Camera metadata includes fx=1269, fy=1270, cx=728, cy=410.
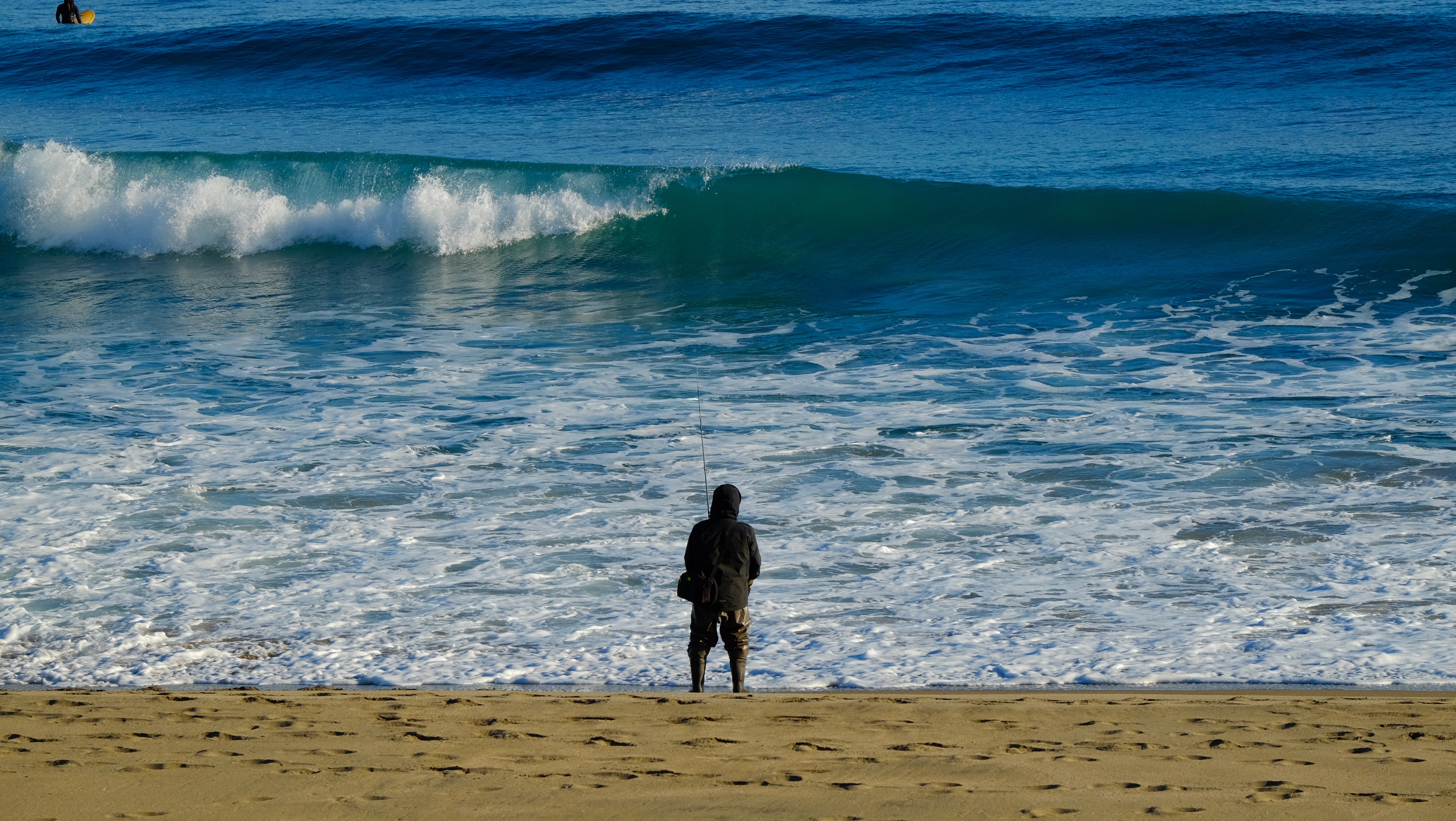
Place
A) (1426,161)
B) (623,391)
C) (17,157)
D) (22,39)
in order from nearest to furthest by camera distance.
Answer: (623,391) → (1426,161) → (17,157) → (22,39)

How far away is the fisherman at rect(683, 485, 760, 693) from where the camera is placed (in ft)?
17.6

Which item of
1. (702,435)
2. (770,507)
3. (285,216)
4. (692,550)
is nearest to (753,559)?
(692,550)

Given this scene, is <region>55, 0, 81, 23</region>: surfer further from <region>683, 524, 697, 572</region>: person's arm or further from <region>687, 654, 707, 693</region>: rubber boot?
<region>687, 654, 707, 693</region>: rubber boot

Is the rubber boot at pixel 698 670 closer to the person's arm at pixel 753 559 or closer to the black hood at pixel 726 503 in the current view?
the person's arm at pixel 753 559

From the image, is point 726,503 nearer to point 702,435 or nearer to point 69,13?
point 702,435

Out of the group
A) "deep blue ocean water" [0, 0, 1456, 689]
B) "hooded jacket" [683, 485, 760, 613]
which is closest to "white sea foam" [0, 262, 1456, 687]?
"deep blue ocean water" [0, 0, 1456, 689]

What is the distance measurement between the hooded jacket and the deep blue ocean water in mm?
595

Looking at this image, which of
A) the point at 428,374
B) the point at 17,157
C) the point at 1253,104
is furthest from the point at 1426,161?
the point at 17,157

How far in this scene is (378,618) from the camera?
658 centimetres

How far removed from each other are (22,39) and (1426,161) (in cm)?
3578

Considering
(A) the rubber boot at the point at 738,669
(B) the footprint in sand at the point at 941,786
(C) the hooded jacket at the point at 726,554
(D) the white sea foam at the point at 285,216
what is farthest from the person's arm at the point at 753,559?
(D) the white sea foam at the point at 285,216

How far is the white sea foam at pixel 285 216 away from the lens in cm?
1845

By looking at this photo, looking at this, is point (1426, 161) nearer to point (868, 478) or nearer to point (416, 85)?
point (868, 478)

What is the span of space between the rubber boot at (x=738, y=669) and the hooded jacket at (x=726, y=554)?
239 mm
